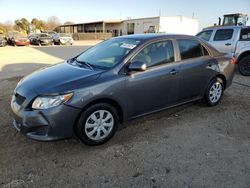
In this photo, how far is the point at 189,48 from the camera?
15.1 ft

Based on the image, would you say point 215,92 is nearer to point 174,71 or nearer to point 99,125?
point 174,71

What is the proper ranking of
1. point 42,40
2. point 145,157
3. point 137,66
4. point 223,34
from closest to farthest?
point 145,157, point 137,66, point 223,34, point 42,40

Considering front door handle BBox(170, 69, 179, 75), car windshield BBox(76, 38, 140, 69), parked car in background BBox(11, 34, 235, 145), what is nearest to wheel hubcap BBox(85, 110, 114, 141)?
parked car in background BBox(11, 34, 235, 145)

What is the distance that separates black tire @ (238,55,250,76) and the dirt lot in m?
4.72

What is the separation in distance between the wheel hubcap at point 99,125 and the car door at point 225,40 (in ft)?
22.5

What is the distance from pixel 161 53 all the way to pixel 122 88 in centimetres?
105

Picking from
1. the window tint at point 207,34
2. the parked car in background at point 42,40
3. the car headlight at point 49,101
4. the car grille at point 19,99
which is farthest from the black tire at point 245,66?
the parked car in background at point 42,40

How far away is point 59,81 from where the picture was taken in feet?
11.2

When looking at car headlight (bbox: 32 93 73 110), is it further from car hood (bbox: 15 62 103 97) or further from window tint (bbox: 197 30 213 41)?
window tint (bbox: 197 30 213 41)

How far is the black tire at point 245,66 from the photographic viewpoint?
28.3 feet

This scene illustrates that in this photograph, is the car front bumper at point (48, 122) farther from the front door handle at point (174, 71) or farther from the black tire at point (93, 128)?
the front door handle at point (174, 71)

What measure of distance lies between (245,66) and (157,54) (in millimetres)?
5942

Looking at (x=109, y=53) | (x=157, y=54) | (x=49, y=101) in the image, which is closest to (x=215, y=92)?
(x=157, y=54)

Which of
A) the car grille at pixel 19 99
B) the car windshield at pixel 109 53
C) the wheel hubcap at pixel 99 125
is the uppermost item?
the car windshield at pixel 109 53
